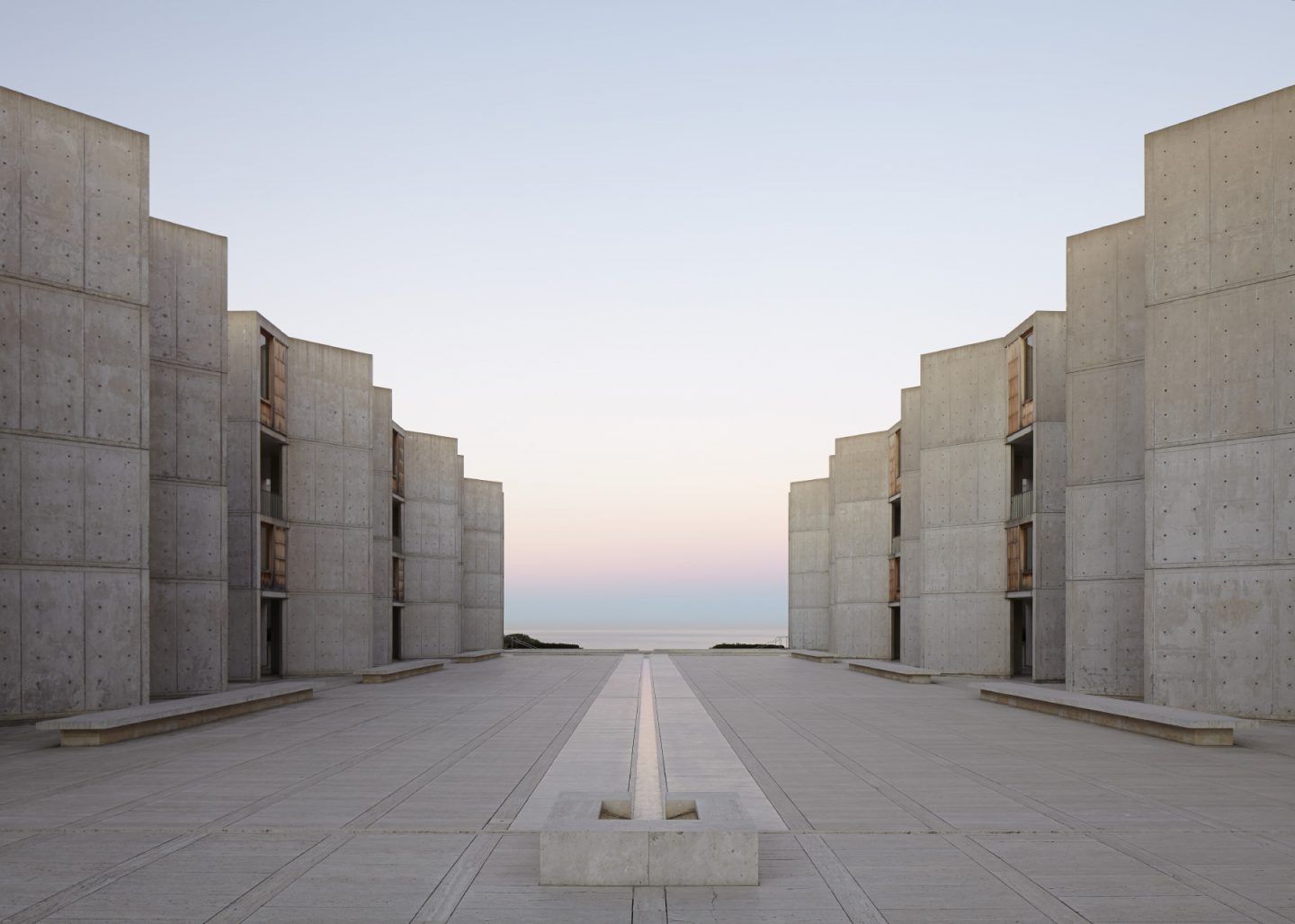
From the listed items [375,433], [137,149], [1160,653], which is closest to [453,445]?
[375,433]

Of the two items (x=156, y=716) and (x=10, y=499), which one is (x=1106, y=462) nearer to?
(x=156, y=716)

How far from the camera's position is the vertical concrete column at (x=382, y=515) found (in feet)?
132

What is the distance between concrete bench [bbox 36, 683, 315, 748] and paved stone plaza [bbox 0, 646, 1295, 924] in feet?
1.09

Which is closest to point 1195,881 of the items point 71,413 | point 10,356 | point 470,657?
point 71,413

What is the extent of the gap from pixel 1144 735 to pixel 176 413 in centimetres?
2012

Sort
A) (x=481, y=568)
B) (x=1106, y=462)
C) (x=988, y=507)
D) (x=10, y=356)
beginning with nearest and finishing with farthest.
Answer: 1. (x=10, y=356)
2. (x=1106, y=462)
3. (x=988, y=507)
4. (x=481, y=568)

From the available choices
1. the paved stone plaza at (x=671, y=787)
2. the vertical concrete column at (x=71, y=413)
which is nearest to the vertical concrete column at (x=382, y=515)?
the vertical concrete column at (x=71, y=413)

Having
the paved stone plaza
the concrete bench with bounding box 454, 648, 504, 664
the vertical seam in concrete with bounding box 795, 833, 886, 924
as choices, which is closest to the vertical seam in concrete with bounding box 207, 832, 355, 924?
the paved stone plaza

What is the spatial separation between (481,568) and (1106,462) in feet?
119

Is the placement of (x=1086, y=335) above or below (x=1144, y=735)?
above

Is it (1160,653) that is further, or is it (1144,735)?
(1160,653)

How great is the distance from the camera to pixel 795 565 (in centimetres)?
5638

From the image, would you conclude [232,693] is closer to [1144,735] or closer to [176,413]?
[176,413]

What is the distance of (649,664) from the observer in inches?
1571
